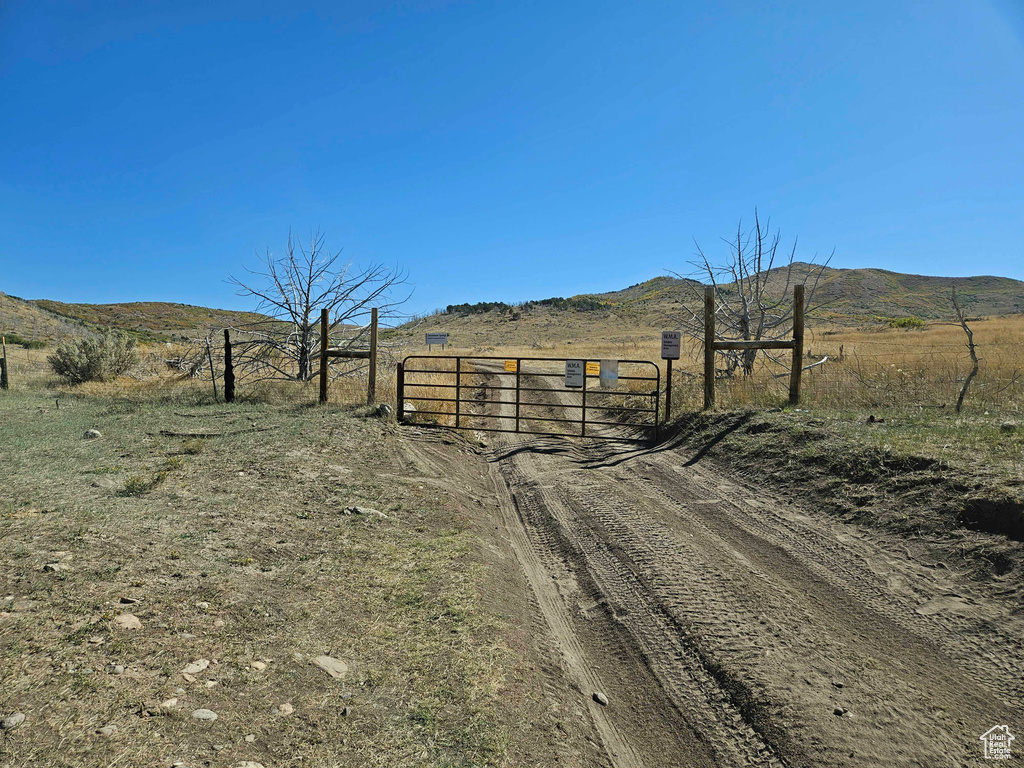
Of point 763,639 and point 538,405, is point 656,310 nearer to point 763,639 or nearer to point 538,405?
point 538,405

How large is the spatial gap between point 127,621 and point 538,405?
10.1 metres

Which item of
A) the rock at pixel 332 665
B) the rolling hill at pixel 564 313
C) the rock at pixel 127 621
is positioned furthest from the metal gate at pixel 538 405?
the rolling hill at pixel 564 313

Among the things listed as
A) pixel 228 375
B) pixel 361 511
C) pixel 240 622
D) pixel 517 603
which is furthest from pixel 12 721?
pixel 228 375

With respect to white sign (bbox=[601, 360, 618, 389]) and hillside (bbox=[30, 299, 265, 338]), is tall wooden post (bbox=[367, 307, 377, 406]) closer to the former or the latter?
white sign (bbox=[601, 360, 618, 389])

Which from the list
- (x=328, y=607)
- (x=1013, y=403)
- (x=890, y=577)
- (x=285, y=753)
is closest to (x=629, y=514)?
(x=890, y=577)

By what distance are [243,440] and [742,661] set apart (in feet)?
27.8

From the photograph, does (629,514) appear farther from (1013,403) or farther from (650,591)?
(1013,403)

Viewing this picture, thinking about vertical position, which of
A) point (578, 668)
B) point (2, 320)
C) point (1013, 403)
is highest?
point (2, 320)

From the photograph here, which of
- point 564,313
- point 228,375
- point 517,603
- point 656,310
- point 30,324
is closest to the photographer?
point 517,603

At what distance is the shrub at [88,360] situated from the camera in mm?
21438

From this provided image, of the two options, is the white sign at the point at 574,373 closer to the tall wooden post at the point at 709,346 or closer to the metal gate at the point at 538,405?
the metal gate at the point at 538,405

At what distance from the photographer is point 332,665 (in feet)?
12.0

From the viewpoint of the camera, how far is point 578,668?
13.4 feet

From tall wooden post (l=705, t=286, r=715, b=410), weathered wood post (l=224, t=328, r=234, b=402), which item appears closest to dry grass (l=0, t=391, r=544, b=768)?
tall wooden post (l=705, t=286, r=715, b=410)
